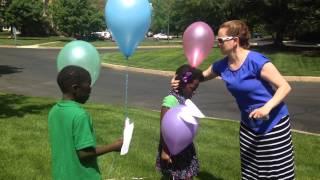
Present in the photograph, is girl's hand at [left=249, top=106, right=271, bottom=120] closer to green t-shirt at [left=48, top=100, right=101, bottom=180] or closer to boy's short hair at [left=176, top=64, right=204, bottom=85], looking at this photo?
boy's short hair at [left=176, top=64, right=204, bottom=85]

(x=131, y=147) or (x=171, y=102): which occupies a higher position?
(x=171, y=102)

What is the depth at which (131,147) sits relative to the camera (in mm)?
7324

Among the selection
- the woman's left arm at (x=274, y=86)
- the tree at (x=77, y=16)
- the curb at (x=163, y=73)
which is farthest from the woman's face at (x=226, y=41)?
the tree at (x=77, y=16)

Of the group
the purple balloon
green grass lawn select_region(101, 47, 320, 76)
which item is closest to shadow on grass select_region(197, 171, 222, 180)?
the purple balloon

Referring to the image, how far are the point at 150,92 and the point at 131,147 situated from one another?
24.3 feet

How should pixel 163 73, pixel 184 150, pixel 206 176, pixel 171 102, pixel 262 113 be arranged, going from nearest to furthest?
pixel 262 113
pixel 171 102
pixel 184 150
pixel 206 176
pixel 163 73

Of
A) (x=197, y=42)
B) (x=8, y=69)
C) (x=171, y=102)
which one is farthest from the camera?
(x=8, y=69)

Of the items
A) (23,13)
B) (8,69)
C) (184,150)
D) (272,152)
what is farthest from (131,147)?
(23,13)

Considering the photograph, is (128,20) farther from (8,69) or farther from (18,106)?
(8,69)

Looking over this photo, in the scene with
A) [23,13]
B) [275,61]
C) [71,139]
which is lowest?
[275,61]

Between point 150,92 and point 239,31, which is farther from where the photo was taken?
point 150,92

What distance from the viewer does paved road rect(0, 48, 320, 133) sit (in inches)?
443

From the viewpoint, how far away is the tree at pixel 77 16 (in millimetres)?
51344

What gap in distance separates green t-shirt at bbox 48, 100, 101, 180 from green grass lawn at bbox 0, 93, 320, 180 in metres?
2.55
